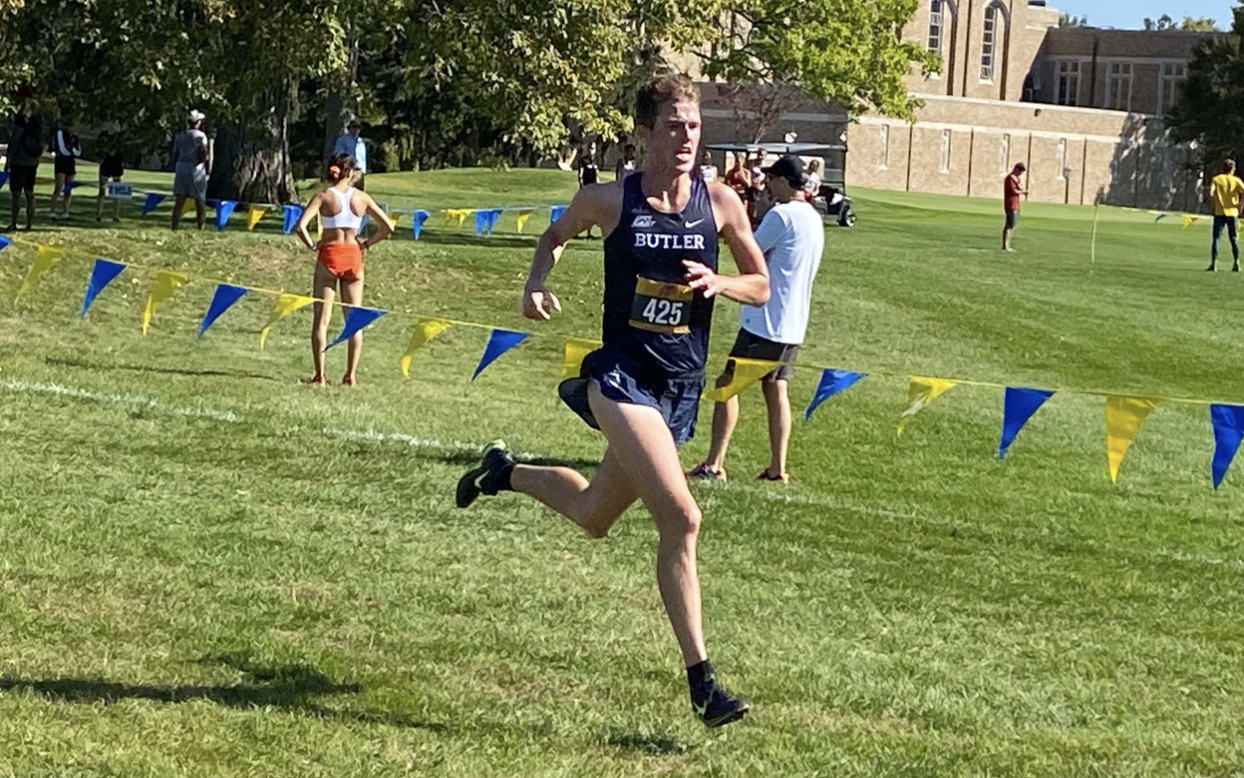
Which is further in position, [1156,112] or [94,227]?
[1156,112]

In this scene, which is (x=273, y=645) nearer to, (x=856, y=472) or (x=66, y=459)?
(x=66, y=459)

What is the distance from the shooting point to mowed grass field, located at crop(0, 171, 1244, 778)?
19.2 ft

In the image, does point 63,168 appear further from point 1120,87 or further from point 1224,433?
point 1120,87

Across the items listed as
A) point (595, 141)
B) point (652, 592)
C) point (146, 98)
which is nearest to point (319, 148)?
point (595, 141)

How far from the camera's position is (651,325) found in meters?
5.95

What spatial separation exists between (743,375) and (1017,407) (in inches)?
60.4

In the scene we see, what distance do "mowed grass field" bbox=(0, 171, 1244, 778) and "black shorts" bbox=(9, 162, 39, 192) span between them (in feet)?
23.3

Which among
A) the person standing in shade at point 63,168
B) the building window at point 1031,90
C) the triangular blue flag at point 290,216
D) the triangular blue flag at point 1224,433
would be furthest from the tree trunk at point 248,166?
the building window at point 1031,90

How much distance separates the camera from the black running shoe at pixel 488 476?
23.2 feet

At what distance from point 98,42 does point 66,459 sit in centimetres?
1732

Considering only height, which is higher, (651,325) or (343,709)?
(651,325)

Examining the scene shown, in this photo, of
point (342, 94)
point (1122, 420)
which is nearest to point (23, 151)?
point (342, 94)

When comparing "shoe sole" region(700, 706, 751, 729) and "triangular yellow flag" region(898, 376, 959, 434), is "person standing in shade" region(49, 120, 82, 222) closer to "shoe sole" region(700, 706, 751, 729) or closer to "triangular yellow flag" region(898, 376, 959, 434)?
"triangular yellow flag" region(898, 376, 959, 434)

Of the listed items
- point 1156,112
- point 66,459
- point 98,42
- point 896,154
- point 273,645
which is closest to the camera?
point 273,645
